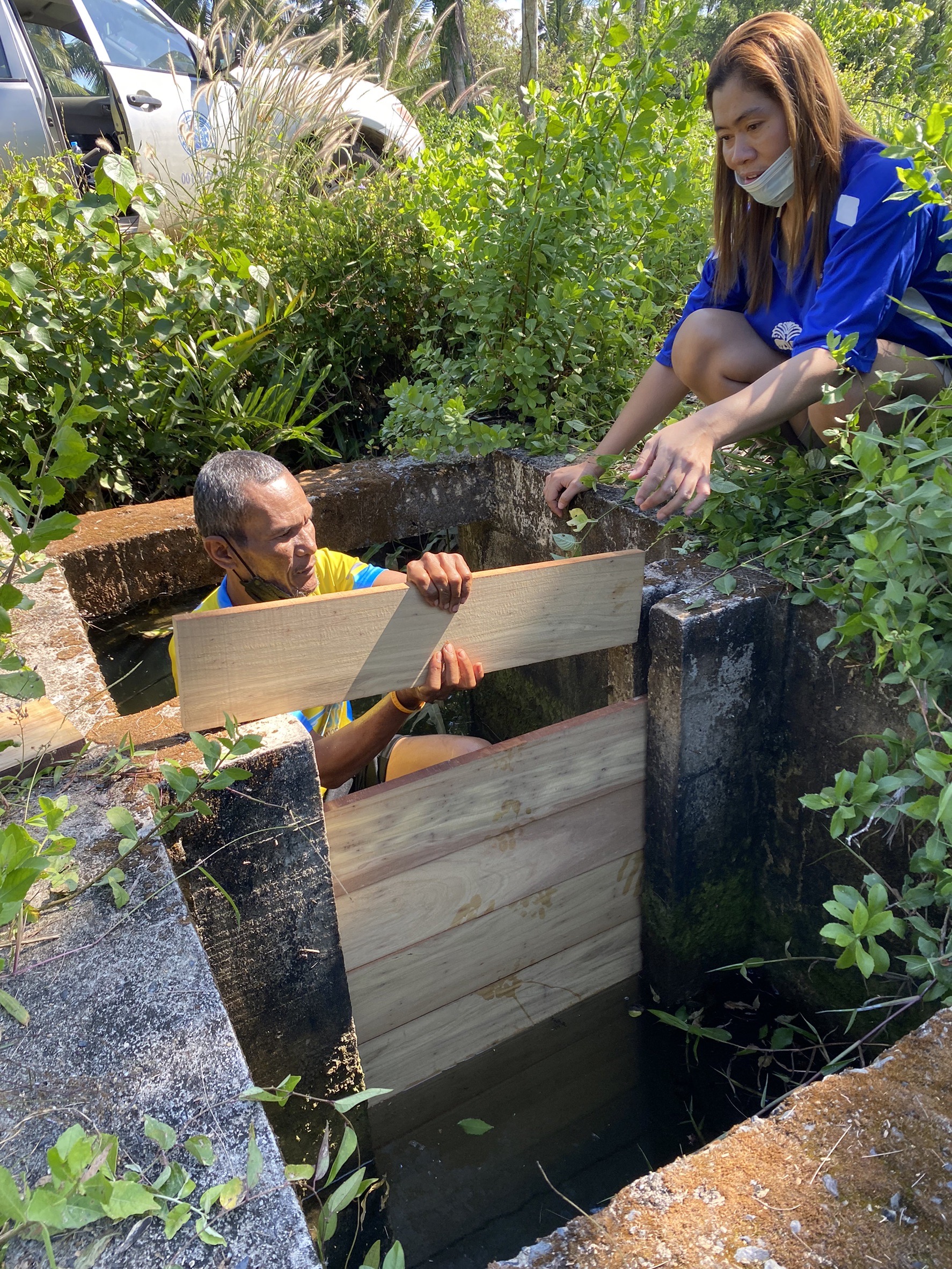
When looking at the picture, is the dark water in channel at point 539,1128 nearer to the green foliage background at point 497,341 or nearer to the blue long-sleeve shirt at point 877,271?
the green foliage background at point 497,341

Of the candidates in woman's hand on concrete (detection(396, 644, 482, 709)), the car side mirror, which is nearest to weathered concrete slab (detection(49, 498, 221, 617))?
woman's hand on concrete (detection(396, 644, 482, 709))

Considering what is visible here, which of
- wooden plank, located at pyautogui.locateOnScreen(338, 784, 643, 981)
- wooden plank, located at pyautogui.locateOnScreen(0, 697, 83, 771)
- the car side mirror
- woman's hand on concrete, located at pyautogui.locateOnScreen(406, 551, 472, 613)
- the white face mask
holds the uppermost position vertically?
the car side mirror

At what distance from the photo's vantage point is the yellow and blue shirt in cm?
229

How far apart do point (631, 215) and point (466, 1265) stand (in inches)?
121

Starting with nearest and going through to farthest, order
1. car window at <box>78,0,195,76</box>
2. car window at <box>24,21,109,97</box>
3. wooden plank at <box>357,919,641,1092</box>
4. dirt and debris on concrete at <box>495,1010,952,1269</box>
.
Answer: dirt and debris on concrete at <box>495,1010,952,1269</box> → wooden plank at <box>357,919,641,1092</box> → car window at <box>78,0,195,76</box> → car window at <box>24,21,109,97</box>

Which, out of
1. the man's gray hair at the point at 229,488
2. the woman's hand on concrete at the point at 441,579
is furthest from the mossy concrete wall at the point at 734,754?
the man's gray hair at the point at 229,488

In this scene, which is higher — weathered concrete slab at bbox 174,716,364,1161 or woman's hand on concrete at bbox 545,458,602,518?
woman's hand on concrete at bbox 545,458,602,518

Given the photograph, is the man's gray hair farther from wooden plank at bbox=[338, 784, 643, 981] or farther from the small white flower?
the small white flower

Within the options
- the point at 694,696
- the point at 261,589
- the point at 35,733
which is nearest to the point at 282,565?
the point at 261,589

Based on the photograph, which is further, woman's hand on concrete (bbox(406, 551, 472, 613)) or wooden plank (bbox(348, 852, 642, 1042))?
wooden plank (bbox(348, 852, 642, 1042))

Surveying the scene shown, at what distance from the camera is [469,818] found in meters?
2.09

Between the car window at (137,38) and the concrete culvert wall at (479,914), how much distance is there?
13.2ft

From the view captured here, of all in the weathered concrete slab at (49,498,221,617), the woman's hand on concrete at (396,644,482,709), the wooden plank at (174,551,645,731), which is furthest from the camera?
the weathered concrete slab at (49,498,221,617)

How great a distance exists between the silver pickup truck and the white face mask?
2.78m
